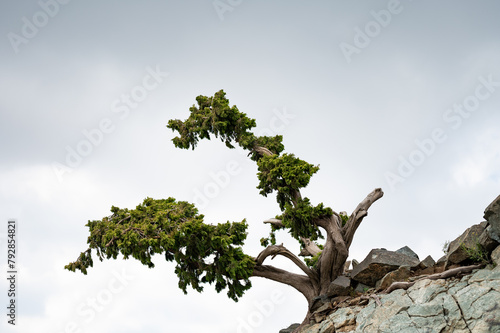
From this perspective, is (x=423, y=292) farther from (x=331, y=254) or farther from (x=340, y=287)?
(x=331, y=254)

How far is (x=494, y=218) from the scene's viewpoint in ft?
39.1

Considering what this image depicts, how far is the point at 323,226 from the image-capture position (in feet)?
53.5

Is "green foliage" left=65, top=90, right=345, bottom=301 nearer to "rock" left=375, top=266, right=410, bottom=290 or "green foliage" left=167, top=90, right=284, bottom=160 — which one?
"green foliage" left=167, top=90, right=284, bottom=160

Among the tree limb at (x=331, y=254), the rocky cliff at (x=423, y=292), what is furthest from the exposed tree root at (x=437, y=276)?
the tree limb at (x=331, y=254)

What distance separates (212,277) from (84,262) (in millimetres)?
5214

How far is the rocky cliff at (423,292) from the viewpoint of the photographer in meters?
10.7

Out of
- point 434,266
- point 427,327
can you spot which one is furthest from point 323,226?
point 427,327

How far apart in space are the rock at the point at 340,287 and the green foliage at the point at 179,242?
308 cm

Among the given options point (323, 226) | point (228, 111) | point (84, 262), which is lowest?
point (323, 226)

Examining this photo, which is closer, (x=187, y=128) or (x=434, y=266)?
(x=434, y=266)

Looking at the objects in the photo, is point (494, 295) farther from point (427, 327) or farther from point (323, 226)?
point (323, 226)

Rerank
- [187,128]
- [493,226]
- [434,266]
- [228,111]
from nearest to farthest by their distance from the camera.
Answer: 1. [493,226]
2. [434,266]
3. [228,111]
4. [187,128]

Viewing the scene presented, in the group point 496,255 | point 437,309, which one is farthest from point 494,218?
point 437,309

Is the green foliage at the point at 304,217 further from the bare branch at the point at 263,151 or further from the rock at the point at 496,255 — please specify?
the rock at the point at 496,255
